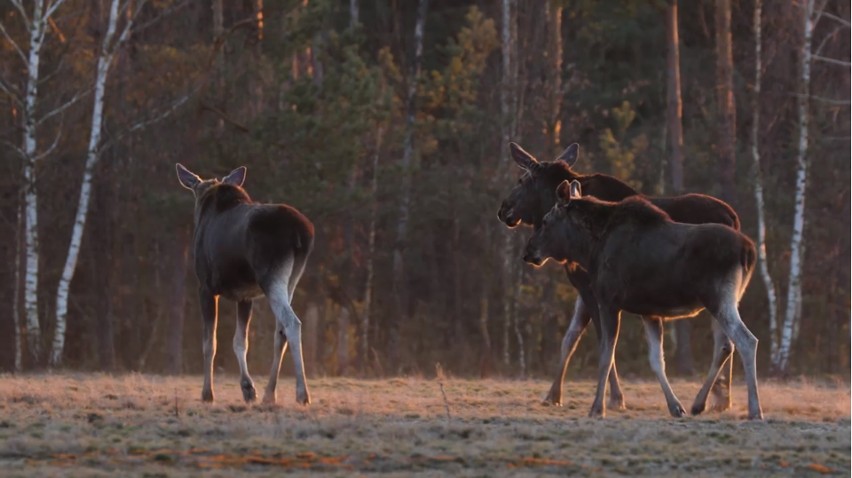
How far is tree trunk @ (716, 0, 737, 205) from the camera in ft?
120

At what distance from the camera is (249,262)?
1672 cm

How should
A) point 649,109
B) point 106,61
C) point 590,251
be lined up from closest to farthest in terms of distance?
point 590,251, point 106,61, point 649,109

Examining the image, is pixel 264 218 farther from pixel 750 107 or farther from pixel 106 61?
pixel 750 107

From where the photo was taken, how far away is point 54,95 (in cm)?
3359

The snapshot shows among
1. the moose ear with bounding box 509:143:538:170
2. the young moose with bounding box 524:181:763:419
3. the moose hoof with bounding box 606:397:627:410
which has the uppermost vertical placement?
the moose ear with bounding box 509:143:538:170

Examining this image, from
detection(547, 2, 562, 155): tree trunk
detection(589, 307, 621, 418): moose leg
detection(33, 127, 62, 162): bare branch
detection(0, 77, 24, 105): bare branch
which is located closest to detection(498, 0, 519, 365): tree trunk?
detection(547, 2, 562, 155): tree trunk

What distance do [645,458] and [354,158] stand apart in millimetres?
21435

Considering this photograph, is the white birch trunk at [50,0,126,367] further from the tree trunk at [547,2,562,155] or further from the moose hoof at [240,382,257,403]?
the moose hoof at [240,382,257,403]

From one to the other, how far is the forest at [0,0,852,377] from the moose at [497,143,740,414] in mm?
13570

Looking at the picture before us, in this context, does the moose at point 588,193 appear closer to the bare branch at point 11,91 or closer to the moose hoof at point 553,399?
the moose hoof at point 553,399

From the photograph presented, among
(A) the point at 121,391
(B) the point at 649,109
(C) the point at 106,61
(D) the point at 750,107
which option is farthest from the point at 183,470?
(B) the point at 649,109

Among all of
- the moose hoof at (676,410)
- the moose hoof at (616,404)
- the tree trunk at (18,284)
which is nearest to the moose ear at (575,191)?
the moose hoof at (616,404)

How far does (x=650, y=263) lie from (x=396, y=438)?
337 centimetres

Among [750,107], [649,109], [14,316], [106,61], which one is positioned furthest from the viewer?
[649,109]
